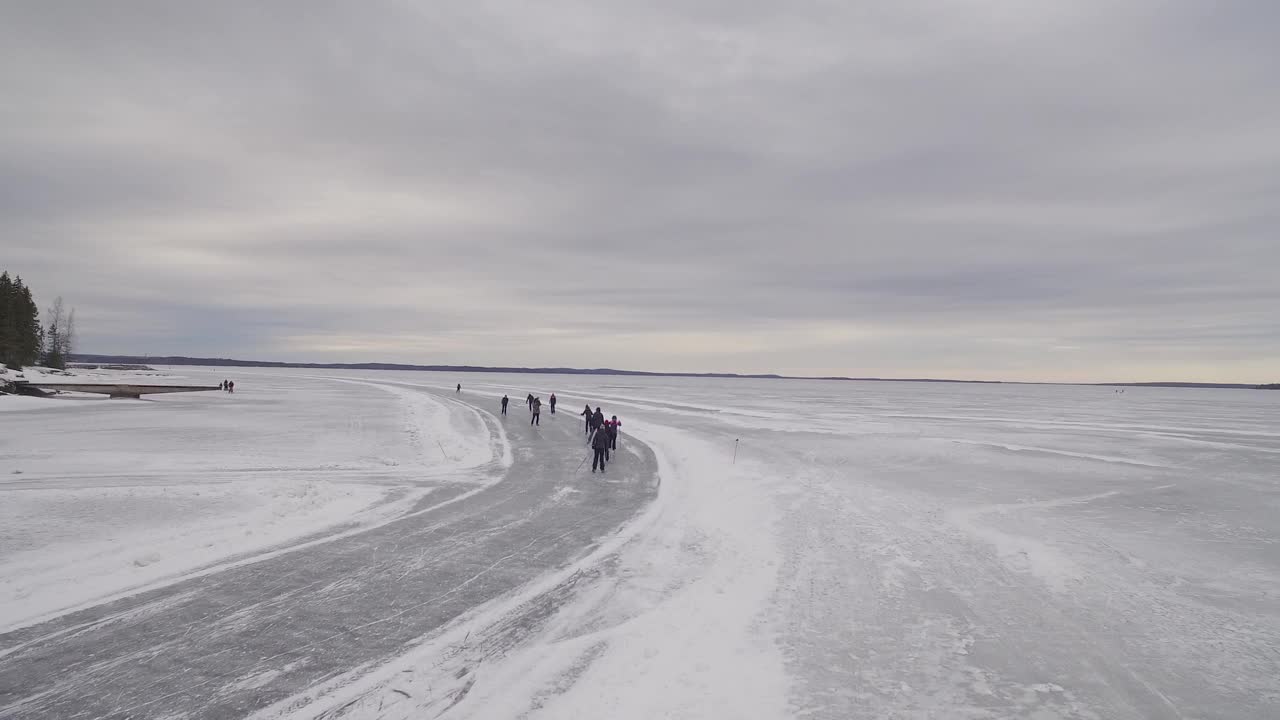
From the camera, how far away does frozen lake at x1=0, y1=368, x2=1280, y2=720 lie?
508 centimetres

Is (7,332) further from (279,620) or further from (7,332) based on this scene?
(279,620)

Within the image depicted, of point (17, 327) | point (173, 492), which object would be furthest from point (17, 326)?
point (173, 492)

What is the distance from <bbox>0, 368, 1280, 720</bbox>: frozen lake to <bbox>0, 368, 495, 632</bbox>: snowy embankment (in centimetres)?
7

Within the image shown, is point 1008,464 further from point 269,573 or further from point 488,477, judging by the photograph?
point 269,573

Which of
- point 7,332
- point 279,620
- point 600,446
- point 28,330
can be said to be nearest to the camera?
point 279,620

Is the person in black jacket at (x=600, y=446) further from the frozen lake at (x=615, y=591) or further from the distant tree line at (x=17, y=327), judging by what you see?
the distant tree line at (x=17, y=327)

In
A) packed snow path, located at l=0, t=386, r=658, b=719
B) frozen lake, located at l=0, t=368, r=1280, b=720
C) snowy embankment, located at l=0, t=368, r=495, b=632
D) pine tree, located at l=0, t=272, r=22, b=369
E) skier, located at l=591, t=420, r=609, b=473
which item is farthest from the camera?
pine tree, located at l=0, t=272, r=22, b=369

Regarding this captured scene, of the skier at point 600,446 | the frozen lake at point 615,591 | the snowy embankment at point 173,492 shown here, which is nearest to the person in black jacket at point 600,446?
the skier at point 600,446

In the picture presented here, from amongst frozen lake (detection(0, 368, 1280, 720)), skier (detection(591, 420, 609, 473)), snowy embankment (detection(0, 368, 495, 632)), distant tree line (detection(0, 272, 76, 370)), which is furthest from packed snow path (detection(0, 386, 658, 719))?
distant tree line (detection(0, 272, 76, 370))

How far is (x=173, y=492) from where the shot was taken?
1146 centimetres

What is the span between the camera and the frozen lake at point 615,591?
508 cm

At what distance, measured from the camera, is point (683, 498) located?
13.3 m

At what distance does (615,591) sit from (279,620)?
3.57 meters

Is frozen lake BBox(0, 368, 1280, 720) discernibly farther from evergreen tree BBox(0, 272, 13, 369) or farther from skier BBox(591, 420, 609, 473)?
evergreen tree BBox(0, 272, 13, 369)
